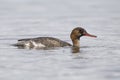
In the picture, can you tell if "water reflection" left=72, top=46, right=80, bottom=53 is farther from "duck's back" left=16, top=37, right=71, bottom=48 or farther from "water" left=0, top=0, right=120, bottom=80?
"duck's back" left=16, top=37, right=71, bottom=48

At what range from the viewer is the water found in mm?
16641

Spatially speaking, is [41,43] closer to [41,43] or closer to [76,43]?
[41,43]

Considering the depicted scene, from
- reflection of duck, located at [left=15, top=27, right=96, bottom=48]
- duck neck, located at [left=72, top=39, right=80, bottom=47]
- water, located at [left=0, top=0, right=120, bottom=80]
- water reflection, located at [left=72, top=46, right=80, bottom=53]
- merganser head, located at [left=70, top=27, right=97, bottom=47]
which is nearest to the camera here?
water, located at [left=0, top=0, right=120, bottom=80]

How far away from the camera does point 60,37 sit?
24547 mm

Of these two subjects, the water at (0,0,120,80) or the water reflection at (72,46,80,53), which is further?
the water reflection at (72,46,80,53)

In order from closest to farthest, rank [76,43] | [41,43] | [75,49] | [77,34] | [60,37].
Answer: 1. [75,49]
2. [41,43]
3. [76,43]
4. [77,34]
5. [60,37]

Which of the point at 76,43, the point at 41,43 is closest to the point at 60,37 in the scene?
the point at 76,43

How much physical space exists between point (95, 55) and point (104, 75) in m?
3.36

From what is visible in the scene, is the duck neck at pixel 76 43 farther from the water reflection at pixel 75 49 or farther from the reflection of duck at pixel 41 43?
the water reflection at pixel 75 49

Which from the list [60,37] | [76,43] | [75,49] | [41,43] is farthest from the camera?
[60,37]

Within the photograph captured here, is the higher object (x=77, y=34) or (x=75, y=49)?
(x=77, y=34)

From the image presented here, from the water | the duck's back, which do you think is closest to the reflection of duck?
the duck's back

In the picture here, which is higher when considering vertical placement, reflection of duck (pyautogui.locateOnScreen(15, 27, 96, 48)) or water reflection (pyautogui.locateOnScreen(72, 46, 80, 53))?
reflection of duck (pyautogui.locateOnScreen(15, 27, 96, 48))

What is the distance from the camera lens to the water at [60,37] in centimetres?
1664
